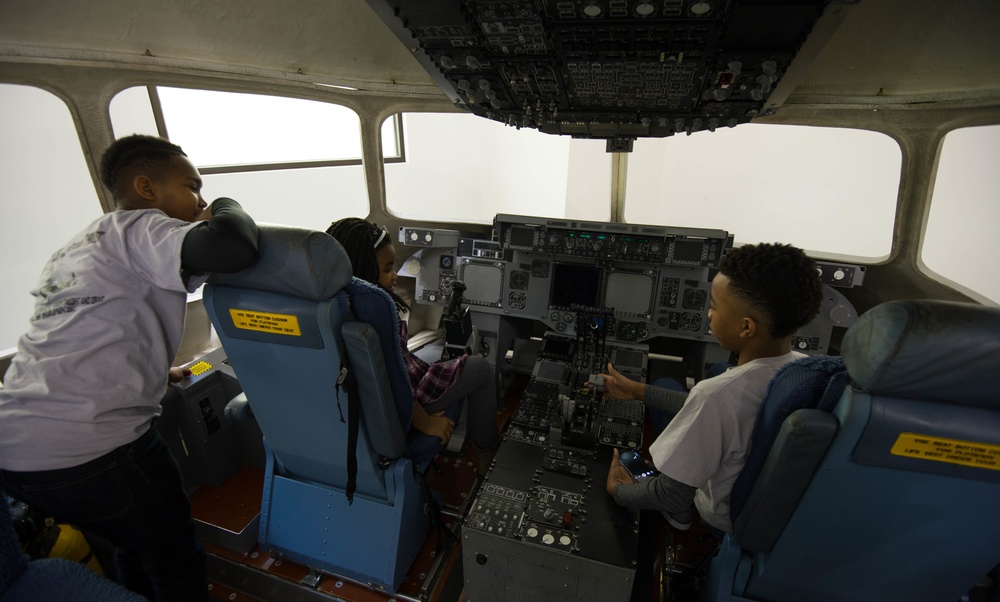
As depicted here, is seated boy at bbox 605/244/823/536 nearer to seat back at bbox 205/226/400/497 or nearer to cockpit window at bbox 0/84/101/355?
seat back at bbox 205/226/400/497

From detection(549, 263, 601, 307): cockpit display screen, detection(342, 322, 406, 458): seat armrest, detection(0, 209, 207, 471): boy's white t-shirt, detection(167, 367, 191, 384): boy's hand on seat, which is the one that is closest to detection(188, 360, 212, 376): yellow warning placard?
detection(167, 367, 191, 384): boy's hand on seat

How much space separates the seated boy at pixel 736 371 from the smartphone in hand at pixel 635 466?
0.36m

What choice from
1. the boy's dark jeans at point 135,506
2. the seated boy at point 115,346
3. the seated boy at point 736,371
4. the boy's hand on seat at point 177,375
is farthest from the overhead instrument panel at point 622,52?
the boy's hand on seat at point 177,375

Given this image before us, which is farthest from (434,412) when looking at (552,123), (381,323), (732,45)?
(732,45)

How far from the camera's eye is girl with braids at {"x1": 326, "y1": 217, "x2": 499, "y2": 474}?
1729 millimetres

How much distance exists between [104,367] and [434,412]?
1131mm

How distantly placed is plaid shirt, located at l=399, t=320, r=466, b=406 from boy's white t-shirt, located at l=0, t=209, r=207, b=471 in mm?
958

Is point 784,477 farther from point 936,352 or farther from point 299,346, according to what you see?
point 299,346

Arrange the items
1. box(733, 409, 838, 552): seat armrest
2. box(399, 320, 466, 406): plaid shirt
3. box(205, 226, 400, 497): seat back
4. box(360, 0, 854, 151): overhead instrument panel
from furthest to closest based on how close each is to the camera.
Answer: box(399, 320, 466, 406): plaid shirt < box(205, 226, 400, 497): seat back < box(360, 0, 854, 151): overhead instrument panel < box(733, 409, 838, 552): seat armrest

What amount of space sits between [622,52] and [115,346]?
169 centimetres

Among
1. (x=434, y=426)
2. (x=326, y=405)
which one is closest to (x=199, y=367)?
(x=326, y=405)

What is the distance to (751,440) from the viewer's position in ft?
4.02

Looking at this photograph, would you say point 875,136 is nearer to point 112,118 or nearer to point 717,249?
point 717,249

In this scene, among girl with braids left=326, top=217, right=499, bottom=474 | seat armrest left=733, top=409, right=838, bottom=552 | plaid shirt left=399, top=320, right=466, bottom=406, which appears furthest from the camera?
plaid shirt left=399, top=320, right=466, bottom=406
